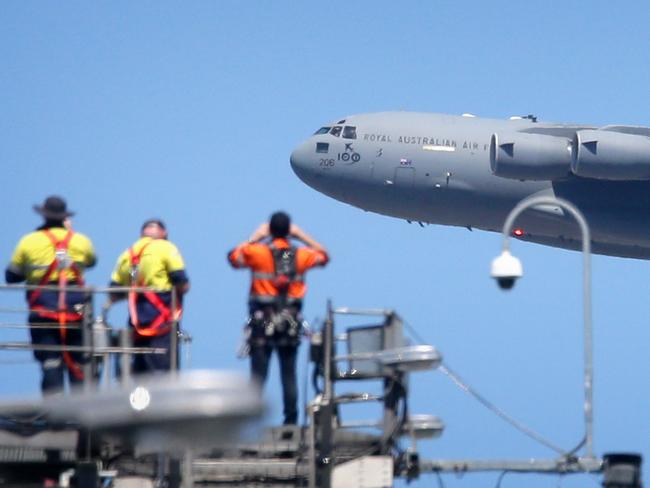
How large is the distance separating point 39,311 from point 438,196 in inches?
1187

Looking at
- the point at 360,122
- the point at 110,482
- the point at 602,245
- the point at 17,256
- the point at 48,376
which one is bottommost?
the point at 110,482

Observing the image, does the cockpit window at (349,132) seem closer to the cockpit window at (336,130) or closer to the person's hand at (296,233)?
the cockpit window at (336,130)

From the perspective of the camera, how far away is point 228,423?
12.0 m

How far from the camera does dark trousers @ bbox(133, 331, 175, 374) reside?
1543cm

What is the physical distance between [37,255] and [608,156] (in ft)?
98.7

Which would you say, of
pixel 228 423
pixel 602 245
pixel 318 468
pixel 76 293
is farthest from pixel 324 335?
pixel 602 245

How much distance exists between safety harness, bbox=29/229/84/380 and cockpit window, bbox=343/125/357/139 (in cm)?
3123

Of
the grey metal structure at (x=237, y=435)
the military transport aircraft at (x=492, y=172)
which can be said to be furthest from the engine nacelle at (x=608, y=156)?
the grey metal structure at (x=237, y=435)

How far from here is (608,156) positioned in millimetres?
43594

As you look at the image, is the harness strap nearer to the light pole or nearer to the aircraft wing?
the light pole

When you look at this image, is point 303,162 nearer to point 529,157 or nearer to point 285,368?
point 529,157

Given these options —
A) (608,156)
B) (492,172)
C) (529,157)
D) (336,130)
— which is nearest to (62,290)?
(529,157)

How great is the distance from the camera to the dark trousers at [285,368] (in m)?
15.7

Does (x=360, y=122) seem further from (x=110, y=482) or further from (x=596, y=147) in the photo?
(x=110, y=482)
